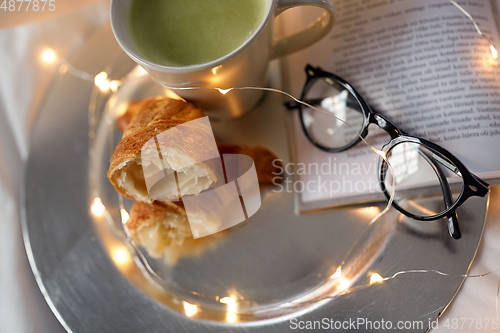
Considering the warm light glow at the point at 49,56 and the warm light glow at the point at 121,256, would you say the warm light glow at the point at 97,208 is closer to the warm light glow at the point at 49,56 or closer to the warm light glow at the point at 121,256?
the warm light glow at the point at 121,256

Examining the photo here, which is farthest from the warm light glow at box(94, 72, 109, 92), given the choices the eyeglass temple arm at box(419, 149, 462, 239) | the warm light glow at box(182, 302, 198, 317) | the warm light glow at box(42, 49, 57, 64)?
the eyeglass temple arm at box(419, 149, 462, 239)

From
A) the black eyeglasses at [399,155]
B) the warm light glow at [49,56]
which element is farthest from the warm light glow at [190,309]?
the warm light glow at [49,56]

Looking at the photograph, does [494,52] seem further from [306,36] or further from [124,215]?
[124,215]

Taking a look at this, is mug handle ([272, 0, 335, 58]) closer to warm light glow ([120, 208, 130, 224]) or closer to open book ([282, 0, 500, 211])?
open book ([282, 0, 500, 211])

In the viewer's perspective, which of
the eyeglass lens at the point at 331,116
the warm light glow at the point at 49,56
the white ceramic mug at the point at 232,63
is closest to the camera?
the white ceramic mug at the point at 232,63

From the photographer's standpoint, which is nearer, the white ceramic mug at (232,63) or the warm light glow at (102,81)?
the white ceramic mug at (232,63)

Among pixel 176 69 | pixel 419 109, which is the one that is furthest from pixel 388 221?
pixel 176 69
